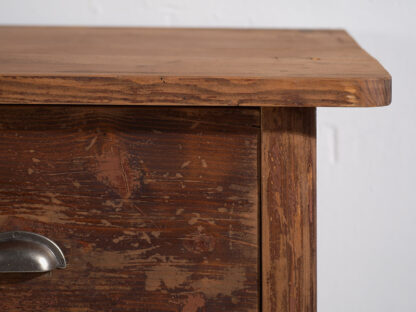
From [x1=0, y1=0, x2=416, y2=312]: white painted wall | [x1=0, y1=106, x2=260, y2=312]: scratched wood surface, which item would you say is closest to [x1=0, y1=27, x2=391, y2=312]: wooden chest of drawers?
[x1=0, y1=106, x2=260, y2=312]: scratched wood surface

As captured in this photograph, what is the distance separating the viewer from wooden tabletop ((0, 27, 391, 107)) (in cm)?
44

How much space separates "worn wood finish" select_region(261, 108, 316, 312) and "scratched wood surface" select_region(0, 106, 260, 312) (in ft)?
0.04

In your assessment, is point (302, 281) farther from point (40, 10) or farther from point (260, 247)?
point (40, 10)

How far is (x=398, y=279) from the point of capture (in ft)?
3.08

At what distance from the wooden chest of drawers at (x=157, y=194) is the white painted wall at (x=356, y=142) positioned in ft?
1.21

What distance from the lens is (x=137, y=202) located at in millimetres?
486

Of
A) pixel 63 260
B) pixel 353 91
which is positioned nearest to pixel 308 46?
pixel 353 91

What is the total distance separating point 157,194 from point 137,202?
2 cm

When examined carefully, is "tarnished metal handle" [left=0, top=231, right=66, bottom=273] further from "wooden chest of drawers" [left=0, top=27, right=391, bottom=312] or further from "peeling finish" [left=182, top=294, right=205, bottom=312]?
"peeling finish" [left=182, top=294, right=205, bottom=312]

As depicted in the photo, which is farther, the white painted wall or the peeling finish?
the white painted wall

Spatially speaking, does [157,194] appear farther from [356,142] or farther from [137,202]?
[356,142]

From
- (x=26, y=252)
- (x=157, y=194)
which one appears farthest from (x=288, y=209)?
(x=26, y=252)

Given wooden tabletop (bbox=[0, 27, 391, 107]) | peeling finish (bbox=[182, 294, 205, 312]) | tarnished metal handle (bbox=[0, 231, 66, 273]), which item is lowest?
peeling finish (bbox=[182, 294, 205, 312])

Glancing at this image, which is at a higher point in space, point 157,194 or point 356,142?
point 356,142
